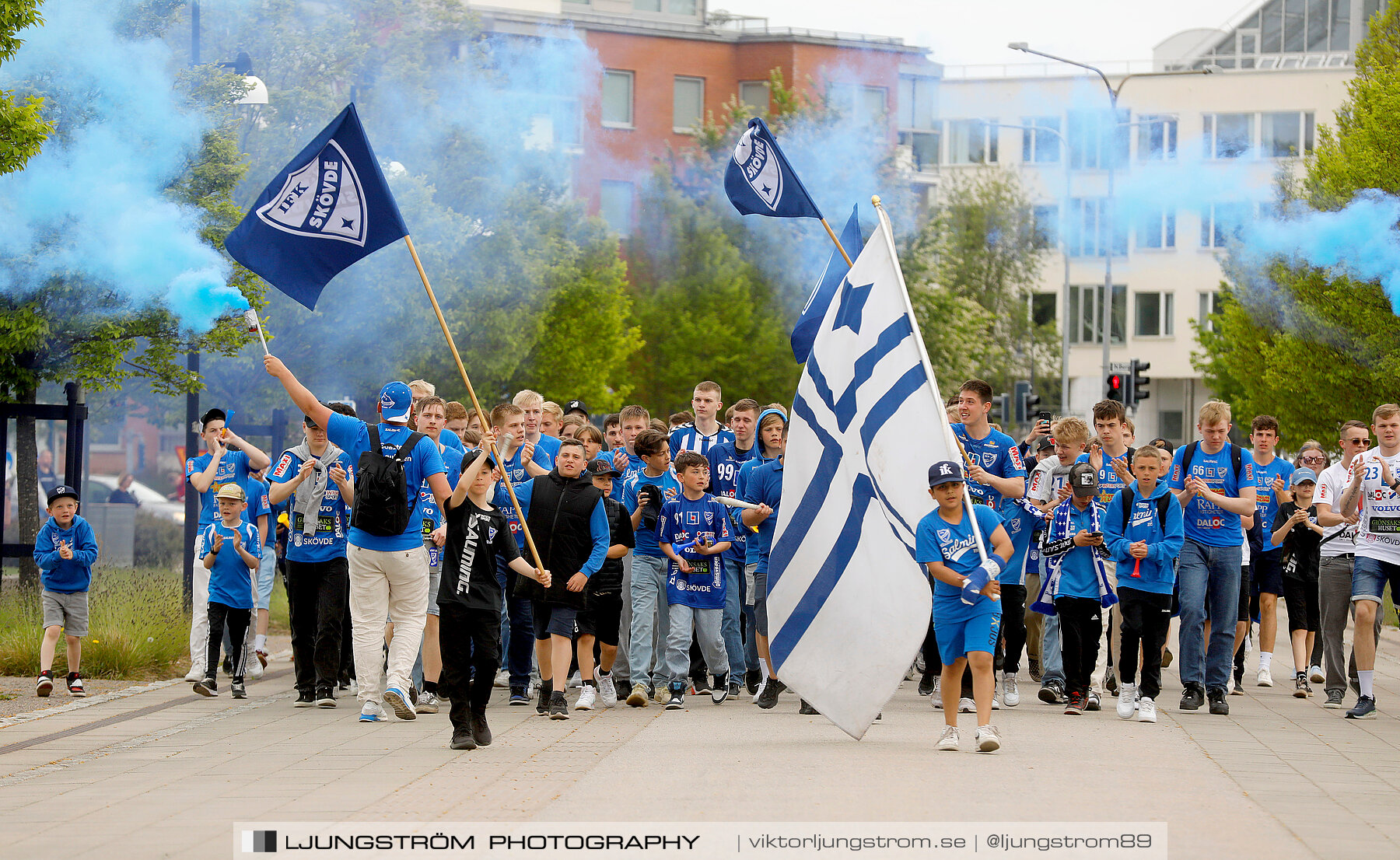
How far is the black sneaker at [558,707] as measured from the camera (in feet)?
33.6

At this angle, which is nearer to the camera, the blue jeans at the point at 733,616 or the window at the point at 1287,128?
the blue jeans at the point at 733,616

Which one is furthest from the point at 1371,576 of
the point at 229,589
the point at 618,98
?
the point at 618,98

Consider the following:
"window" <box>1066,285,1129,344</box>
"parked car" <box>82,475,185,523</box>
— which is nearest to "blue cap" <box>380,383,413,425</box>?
"parked car" <box>82,475,185,523</box>

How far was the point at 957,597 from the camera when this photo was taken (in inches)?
348

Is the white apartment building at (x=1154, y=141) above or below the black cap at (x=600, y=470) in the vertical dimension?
above

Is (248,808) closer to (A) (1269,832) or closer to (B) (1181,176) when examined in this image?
(A) (1269,832)

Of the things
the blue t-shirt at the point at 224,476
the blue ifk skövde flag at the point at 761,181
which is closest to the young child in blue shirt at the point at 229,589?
the blue t-shirt at the point at 224,476

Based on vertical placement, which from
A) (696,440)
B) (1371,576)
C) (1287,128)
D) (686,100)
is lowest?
(1371,576)

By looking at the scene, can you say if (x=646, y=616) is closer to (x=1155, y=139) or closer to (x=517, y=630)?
(x=517, y=630)

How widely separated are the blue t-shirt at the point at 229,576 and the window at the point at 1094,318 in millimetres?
52203

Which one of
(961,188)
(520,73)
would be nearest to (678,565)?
(520,73)

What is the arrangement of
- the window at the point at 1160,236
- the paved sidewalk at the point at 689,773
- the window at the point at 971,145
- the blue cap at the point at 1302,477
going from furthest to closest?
the window at the point at 971,145, the window at the point at 1160,236, the blue cap at the point at 1302,477, the paved sidewalk at the point at 689,773

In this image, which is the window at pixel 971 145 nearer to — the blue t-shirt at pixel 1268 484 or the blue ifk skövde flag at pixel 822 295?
the blue t-shirt at pixel 1268 484

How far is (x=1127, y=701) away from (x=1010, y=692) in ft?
3.55
